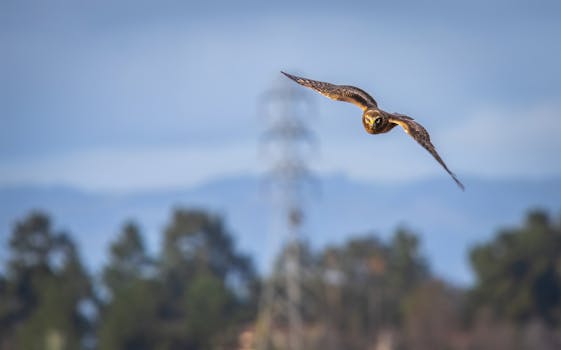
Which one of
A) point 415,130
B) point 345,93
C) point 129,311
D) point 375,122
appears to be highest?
point 129,311

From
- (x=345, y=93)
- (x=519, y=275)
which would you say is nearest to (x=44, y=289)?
(x=519, y=275)

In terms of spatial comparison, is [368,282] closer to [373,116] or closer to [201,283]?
[201,283]

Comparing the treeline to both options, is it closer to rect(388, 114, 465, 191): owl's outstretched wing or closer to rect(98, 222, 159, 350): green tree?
rect(98, 222, 159, 350): green tree

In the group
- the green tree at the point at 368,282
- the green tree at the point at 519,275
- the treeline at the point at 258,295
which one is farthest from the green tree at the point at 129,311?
the green tree at the point at 519,275

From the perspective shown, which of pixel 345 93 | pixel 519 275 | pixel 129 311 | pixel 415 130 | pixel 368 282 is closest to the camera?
pixel 415 130

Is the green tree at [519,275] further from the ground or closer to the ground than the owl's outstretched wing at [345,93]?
further from the ground

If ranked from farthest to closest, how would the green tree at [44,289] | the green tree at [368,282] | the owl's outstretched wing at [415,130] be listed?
the green tree at [368,282], the green tree at [44,289], the owl's outstretched wing at [415,130]

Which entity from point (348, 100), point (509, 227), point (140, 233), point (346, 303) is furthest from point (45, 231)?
point (348, 100)

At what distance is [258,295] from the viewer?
289 feet

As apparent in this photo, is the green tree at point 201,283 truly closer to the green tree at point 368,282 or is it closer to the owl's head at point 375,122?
the green tree at point 368,282

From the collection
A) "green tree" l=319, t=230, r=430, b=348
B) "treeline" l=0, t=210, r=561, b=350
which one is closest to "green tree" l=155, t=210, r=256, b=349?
"treeline" l=0, t=210, r=561, b=350

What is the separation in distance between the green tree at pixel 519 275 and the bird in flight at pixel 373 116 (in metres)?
62.9

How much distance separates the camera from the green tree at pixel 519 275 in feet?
262

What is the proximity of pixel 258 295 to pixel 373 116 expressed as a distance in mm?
72869
